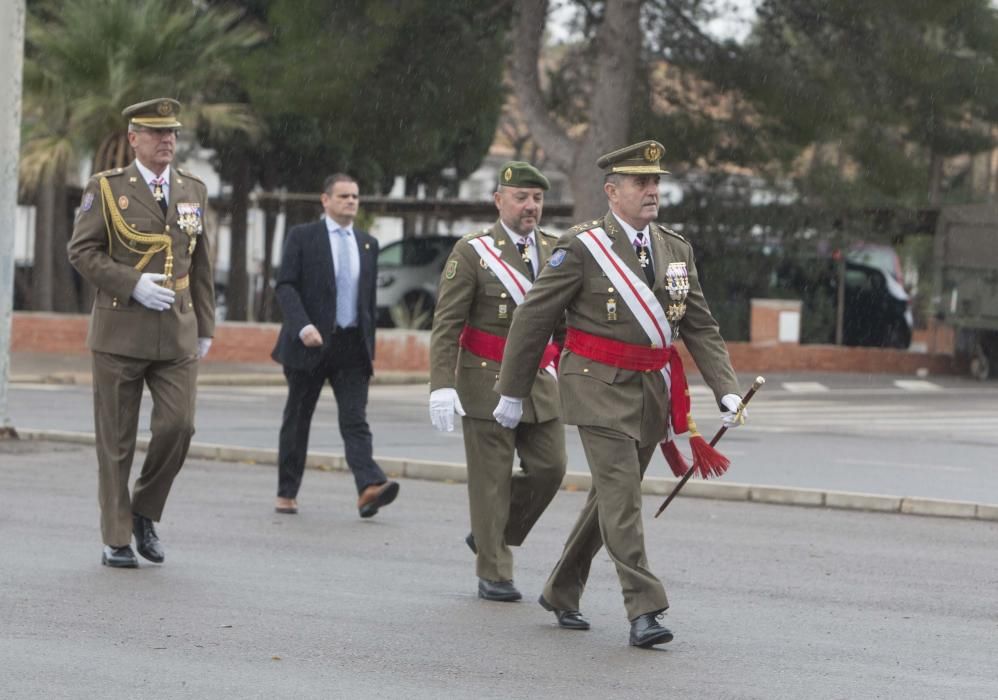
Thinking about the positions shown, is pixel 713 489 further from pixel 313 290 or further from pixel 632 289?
pixel 632 289

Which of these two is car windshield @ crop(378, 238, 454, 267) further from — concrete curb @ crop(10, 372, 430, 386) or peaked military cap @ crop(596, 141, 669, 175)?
peaked military cap @ crop(596, 141, 669, 175)

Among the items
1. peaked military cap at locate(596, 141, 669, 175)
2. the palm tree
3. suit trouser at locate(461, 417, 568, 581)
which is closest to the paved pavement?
the palm tree

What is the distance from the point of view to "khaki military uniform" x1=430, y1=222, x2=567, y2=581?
8.05 metres

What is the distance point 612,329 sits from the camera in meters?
7.08

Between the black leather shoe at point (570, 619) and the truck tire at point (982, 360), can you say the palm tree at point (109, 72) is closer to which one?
the truck tire at point (982, 360)

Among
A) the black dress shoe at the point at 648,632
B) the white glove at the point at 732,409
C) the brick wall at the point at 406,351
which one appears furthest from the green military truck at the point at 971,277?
the black dress shoe at the point at 648,632

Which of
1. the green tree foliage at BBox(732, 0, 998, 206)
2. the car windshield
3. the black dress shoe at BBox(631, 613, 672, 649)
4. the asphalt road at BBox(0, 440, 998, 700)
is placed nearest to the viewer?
the asphalt road at BBox(0, 440, 998, 700)

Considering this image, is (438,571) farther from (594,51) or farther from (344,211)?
(594,51)

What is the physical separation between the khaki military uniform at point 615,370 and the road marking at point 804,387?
1658 centimetres

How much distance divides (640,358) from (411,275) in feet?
70.8

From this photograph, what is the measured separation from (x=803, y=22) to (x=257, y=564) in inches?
705

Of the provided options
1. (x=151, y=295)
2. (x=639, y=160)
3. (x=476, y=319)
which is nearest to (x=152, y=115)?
(x=151, y=295)

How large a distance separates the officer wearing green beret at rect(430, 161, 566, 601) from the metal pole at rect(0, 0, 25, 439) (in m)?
6.56

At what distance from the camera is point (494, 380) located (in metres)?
8.20
